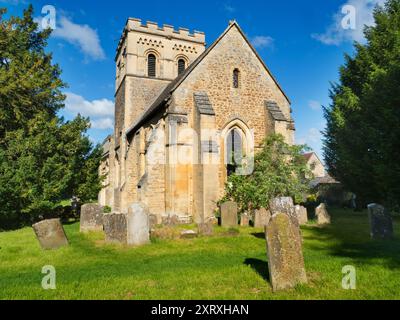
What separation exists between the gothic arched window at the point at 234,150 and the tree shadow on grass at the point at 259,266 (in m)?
8.61

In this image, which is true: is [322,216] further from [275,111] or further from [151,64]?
[151,64]

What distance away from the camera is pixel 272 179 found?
A: 12.0 meters

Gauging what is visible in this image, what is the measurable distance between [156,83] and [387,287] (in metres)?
21.3

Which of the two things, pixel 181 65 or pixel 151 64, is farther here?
pixel 181 65

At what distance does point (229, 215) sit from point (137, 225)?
14.0ft

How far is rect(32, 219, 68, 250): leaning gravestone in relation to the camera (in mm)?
8742

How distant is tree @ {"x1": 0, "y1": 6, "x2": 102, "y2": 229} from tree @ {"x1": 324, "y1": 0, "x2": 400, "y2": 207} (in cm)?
1598

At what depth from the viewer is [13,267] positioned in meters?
6.86

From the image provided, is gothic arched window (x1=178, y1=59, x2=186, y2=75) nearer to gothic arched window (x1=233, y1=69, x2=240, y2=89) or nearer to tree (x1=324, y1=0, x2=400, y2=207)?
gothic arched window (x1=233, y1=69, x2=240, y2=89)

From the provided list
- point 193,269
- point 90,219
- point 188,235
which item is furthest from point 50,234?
point 193,269

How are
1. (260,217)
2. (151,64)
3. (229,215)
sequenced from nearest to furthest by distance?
(260,217) < (229,215) < (151,64)

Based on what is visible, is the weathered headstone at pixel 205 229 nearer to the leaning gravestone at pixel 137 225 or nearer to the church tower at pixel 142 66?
the leaning gravestone at pixel 137 225

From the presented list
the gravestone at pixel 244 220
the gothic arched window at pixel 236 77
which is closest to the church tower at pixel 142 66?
the gothic arched window at pixel 236 77

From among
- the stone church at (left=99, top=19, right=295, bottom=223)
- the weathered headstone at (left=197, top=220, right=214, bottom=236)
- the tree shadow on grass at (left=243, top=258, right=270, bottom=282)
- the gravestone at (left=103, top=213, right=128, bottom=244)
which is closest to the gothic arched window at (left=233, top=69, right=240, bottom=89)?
the stone church at (left=99, top=19, right=295, bottom=223)
